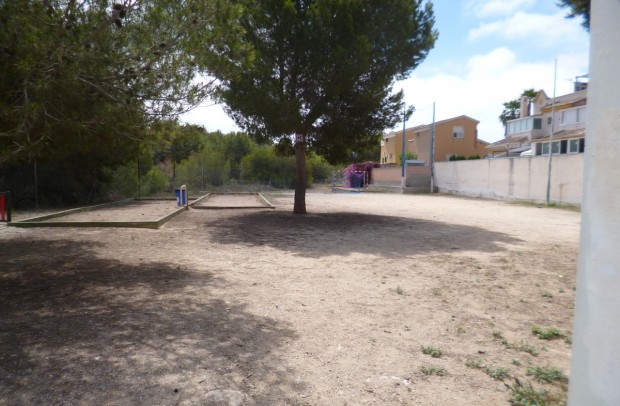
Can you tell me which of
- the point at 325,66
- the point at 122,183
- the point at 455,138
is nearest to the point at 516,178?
the point at 325,66

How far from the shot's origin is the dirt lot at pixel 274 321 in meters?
3.04

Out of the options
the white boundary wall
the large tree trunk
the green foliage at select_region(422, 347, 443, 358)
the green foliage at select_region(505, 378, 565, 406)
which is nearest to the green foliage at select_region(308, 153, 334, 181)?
the white boundary wall

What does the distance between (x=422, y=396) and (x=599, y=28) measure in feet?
8.11

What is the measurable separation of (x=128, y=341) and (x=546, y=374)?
349cm

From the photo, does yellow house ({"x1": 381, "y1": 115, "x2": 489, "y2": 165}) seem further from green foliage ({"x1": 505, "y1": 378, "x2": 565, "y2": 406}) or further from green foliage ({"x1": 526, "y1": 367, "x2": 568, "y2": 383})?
green foliage ({"x1": 505, "y1": 378, "x2": 565, "y2": 406})

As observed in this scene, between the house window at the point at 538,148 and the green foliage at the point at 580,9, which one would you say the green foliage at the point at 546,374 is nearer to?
the green foliage at the point at 580,9

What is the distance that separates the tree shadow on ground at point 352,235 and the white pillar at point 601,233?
6366 mm

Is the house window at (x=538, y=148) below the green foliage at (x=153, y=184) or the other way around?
the other way around

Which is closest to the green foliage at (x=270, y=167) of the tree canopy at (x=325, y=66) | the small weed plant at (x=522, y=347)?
the tree canopy at (x=325, y=66)

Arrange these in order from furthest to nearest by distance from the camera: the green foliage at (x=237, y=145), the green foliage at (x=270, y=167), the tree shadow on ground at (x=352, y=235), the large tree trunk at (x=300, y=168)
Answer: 1. the green foliage at (x=237, y=145)
2. the green foliage at (x=270, y=167)
3. the large tree trunk at (x=300, y=168)
4. the tree shadow on ground at (x=352, y=235)

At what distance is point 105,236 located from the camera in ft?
31.7

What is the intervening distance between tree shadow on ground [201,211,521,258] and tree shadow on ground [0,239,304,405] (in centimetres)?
337

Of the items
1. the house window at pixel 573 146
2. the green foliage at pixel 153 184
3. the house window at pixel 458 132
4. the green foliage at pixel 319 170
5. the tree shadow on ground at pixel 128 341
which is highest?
the house window at pixel 458 132

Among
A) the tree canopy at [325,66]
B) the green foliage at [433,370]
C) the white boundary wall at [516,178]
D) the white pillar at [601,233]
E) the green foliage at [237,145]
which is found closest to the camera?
the white pillar at [601,233]
